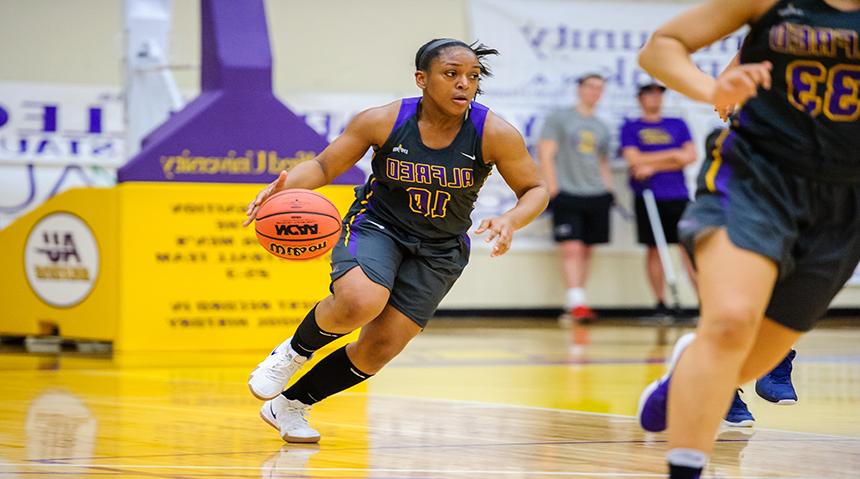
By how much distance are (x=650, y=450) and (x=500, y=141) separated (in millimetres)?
1272

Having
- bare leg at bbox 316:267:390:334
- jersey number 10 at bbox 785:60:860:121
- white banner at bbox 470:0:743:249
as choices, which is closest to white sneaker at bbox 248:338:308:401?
bare leg at bbox 316:267:390:334

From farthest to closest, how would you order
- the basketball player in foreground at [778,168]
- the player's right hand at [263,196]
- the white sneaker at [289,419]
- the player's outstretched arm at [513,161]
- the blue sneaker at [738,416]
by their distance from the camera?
the blue sneaker at [738,416]
the player's outstretched arm at [513,161]
the white sneaker at [289,419]
the player's right hand at [263,196]
the basketball player in foreground at [778,168]

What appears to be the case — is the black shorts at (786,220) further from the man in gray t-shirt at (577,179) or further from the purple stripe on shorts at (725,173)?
the man in gray t-shirt at (577,179)

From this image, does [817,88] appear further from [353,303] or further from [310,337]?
[310,337]

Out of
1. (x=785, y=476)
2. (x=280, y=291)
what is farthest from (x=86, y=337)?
(x=785, y=476)

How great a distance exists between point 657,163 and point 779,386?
24.5 ft

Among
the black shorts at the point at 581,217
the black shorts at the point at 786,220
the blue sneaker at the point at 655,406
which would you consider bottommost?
the black shorts at the point at 581,217

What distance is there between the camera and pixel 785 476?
13.8 feet

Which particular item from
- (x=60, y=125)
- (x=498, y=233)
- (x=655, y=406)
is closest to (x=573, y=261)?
(x=60, y=125)

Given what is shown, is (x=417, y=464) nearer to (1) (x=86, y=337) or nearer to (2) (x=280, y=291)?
(2) (x=280, y=291)

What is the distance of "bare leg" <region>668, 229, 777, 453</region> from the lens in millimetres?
3258

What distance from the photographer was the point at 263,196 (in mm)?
4883

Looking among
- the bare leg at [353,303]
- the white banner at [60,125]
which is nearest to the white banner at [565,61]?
the white banner at [60,125]

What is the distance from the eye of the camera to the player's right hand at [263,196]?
4.82m
